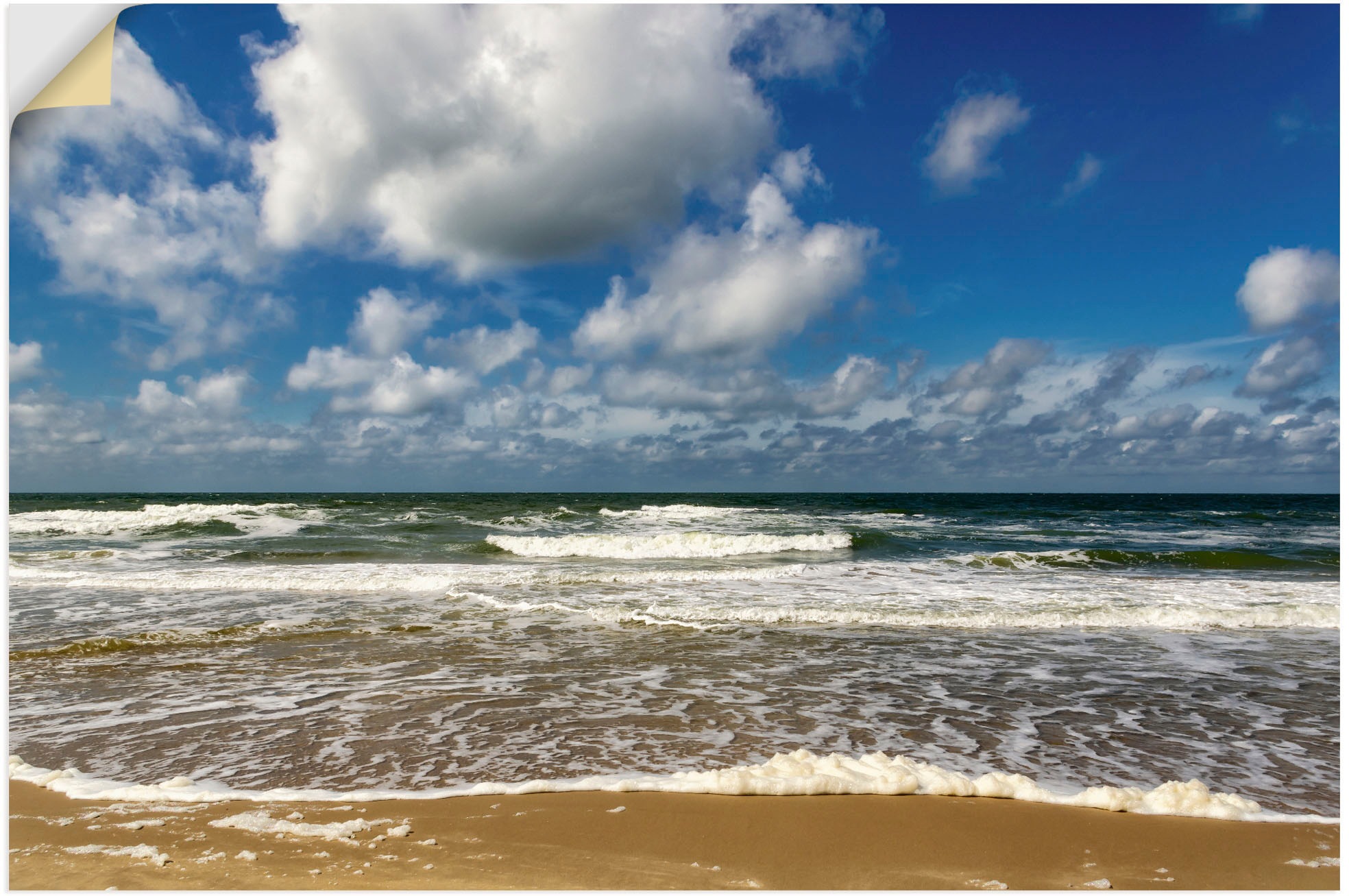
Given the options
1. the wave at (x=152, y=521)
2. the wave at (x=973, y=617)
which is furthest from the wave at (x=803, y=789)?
the wave at (x=152, y=521)

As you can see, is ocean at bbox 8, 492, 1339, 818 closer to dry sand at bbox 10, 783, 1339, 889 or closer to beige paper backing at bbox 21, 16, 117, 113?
dry sand at bbox 10, 783, 1339, 889

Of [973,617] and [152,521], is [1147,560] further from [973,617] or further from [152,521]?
[152,521]

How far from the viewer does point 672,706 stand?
5656 mm

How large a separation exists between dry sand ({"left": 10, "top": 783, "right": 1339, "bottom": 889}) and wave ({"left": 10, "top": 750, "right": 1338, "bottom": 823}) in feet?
0.22

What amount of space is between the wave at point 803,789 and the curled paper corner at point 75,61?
3335mm

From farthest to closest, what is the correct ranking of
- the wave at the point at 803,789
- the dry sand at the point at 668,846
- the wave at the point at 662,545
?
1. the wave at the point at 662,545
2. the wave at the point at 803,789
3. the dry sand at the point at 668,846

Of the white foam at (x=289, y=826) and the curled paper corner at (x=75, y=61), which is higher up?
the curled paper corner at (x=75, y=61)

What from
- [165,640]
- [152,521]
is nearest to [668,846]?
[165,640]

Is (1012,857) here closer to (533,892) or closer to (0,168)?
(533,892)

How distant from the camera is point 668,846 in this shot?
311 centimetres

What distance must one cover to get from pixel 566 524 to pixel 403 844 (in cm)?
→ 2874

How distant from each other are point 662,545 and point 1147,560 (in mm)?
14314

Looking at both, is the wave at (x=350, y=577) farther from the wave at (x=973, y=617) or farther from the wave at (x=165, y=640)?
the wave at (x=165, y=640)

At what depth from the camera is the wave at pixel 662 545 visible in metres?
21.2
